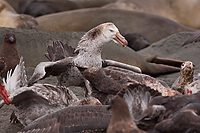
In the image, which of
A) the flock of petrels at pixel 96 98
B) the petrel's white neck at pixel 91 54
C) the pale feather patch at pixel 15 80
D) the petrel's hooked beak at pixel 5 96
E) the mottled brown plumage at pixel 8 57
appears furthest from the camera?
the mottled brown plumage at pixel 8 57

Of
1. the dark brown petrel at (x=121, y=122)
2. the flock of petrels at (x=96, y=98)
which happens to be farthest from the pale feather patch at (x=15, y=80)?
the dark brown petrel at (x=121, y=122)

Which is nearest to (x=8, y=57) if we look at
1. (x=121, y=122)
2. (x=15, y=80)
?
(x=15, y=80)

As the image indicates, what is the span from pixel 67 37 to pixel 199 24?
20.9ft

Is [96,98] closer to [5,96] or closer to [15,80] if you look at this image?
[15,80]

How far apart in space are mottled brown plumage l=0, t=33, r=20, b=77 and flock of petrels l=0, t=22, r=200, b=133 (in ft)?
0.05

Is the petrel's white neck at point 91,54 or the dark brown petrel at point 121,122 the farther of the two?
the petrel's white neck at point 91,54

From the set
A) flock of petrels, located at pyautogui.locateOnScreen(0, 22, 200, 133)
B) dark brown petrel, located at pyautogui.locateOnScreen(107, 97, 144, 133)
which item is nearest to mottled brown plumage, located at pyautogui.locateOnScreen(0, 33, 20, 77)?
flock of petrels, located at pyautogui.locateOnScreen(0, 22, 200, 133)

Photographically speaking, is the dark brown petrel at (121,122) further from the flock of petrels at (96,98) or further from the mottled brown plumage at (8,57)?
the mottled brown plumage at (8,57)

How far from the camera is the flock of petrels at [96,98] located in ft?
7.42

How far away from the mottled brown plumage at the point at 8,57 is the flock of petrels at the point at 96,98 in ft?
0.05

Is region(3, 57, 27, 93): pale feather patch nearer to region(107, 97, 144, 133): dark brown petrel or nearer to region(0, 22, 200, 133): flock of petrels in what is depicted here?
region(0, 22, 200, 133): flock of petrels

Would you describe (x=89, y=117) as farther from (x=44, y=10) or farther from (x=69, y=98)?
(x=44, y=10)

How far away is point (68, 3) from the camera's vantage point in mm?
11094

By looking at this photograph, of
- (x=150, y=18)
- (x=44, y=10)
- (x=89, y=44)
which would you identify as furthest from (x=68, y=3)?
(x=89, y=44)
